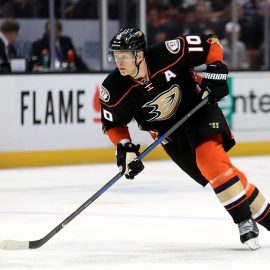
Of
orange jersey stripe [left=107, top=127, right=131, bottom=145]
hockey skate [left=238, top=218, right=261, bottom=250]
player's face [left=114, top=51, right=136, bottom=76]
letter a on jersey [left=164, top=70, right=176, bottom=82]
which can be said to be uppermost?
player's face [left=114, top=51, right=136, bottom=76]

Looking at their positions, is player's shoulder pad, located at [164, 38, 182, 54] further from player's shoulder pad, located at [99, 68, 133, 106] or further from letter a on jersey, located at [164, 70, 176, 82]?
player's shoulder pad, located at [99, 68, 133, 106]

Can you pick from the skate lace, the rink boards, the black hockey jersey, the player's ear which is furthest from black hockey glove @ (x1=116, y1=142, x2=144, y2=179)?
the rink boards

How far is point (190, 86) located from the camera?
505 centimetres

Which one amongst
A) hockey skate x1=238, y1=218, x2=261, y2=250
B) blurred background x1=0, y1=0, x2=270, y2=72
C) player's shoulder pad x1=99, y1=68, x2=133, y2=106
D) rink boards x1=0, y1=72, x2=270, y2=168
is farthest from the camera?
blurred background x1=0, y1=0, x2=270, y2=72

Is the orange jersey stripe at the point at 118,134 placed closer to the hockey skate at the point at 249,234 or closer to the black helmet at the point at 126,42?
the black helmet at the point at 126,42

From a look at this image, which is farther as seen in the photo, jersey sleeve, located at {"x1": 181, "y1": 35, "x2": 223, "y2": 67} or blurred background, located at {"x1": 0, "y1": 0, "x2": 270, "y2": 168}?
blurred background, located at {"x1": 0, "y1": 0, "x2": 270, "y2": 168}

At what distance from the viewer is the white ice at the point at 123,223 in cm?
465

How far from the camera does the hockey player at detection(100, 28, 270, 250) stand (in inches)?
190

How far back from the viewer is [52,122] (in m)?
9.61

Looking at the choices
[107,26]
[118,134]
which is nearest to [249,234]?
[118,134]

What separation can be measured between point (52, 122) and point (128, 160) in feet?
15.5

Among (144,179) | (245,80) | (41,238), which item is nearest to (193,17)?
(245,80)

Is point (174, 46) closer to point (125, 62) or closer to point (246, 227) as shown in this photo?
point (125, 62)

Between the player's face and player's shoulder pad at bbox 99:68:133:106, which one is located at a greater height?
the player's face
